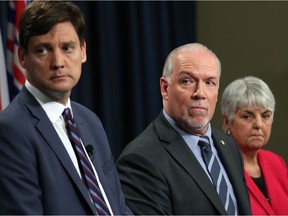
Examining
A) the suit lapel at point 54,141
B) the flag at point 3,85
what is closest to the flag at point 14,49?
the flag at point 3,85

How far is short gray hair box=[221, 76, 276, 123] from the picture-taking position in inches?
128

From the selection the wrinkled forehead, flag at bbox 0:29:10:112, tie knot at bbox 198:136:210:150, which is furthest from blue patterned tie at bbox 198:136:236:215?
flag at bbox 0:29:10:112

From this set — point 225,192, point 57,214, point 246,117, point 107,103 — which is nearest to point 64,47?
point 57,214

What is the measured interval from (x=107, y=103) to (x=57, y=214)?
2.48 m

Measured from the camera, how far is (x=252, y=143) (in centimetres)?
327

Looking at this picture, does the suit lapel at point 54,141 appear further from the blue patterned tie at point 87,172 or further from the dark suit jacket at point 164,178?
the dark suit jacket at point 164,178

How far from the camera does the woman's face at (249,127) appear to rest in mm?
3273

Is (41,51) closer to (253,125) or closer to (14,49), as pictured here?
(253,125)

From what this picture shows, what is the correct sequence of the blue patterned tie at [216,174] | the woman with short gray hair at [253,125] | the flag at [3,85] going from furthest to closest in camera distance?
the flag at [3,85] < the woman with short gray hair at [253,125] < the blue patterned tie at [216,174]

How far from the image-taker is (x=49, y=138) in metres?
1.93

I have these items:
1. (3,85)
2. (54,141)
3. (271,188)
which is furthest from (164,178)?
(3,85)

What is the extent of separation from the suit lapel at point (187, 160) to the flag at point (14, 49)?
127cm

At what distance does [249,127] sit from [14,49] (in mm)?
1416

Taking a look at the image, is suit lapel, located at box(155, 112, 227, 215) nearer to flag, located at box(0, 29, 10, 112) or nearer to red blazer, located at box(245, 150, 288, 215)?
red blazer, located at box(245, 150, 288, 215)
